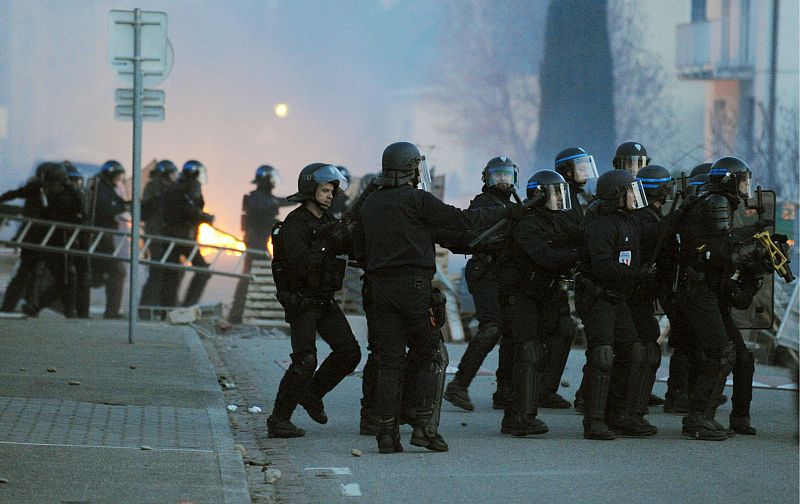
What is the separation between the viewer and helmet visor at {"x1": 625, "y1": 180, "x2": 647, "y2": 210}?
9133 millimetres

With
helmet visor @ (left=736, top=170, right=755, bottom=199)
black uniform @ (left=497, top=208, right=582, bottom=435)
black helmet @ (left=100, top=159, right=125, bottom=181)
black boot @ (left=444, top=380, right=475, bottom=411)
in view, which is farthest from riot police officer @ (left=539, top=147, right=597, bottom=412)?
black helmet @ (left=100, top=159, right=125, bottom=181)

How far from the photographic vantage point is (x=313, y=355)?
29.4ft

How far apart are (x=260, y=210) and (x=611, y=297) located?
11.3 meters

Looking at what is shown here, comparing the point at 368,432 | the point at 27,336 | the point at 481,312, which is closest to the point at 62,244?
the point at 27,336

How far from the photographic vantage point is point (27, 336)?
14.1 meters

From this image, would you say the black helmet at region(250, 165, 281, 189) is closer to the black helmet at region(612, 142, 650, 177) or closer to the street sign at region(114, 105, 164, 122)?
the street sign at region(114, 105, 164, 122)

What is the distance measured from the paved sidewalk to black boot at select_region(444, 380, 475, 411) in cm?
163

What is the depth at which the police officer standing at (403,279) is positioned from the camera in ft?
27.2

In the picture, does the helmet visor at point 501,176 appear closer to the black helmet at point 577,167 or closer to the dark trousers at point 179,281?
the black helmet at point 577,167

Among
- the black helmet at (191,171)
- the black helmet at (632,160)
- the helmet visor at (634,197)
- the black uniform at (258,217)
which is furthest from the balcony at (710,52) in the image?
the helmet visor at (634,197)

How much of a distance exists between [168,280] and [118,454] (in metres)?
11.5

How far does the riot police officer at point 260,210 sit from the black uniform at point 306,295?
10.5m

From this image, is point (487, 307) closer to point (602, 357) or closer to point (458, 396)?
point (458, 396)

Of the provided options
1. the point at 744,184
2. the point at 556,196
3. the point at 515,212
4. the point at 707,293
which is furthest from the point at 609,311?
the point at 744,184
